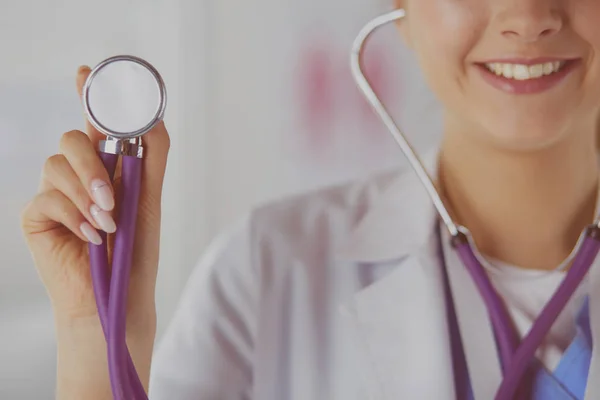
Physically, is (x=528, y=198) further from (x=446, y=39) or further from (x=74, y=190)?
(x=74, y=190)

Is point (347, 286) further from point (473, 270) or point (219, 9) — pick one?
point (219, 9)

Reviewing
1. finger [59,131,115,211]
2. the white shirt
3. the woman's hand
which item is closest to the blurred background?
the woman's hand

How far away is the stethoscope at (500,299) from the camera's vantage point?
0.62 meters

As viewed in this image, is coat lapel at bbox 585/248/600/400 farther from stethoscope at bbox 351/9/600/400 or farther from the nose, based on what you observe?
the nose

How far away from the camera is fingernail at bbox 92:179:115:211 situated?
1.79ft

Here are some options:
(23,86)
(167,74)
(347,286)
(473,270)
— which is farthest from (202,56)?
(473,270)

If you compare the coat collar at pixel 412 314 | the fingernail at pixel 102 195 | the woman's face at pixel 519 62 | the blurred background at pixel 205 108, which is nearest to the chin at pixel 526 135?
the woman's face at pixel 519 62

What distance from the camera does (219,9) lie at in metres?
0.95

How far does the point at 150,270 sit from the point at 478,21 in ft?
1.26

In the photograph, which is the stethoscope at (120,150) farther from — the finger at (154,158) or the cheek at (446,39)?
the cheek at (446,39)

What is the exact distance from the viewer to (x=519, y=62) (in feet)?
2.21

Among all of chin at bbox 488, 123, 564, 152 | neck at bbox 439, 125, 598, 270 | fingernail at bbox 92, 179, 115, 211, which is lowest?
neck at bbox 439, 125, 598, 270

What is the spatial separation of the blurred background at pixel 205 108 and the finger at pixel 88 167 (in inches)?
8.5

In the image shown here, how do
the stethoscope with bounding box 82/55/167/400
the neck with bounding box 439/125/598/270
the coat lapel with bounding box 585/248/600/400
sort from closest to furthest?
1. the stethoscope with bounding box 82/55/167/400
2. the coat lapel with bounding box 585/248/600/400
3. the neck with bounding box 439/125/598/270
